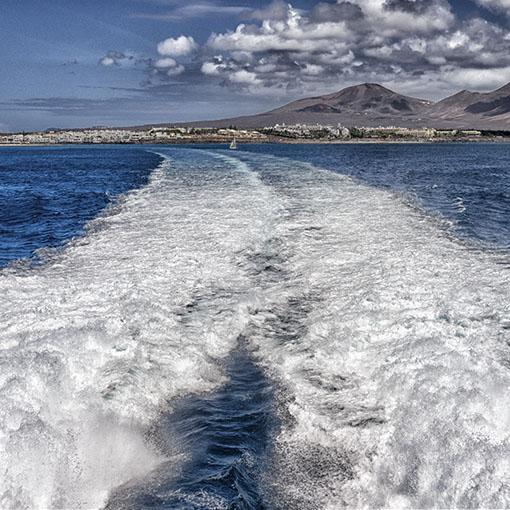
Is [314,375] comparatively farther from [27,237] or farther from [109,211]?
[109,211]

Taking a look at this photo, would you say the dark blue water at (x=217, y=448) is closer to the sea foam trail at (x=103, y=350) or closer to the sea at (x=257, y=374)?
the sea at (x=257, y=374)

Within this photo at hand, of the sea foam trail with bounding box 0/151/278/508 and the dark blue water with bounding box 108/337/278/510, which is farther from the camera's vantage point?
the sea foam trail with bounding box 0/151/278/508

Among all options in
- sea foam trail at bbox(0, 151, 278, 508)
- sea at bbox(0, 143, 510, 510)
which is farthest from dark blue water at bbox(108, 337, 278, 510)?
sea foam trail at bbox(0, 151, 278, 508)

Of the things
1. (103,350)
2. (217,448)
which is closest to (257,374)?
(217,448)

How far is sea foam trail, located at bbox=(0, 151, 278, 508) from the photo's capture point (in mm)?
5098

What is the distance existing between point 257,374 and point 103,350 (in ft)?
8.58

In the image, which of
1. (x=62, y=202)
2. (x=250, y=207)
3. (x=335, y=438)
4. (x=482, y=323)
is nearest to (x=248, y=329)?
(x=335, y=438)

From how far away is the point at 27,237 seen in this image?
18344mm

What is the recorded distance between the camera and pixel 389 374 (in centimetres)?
Result: 686

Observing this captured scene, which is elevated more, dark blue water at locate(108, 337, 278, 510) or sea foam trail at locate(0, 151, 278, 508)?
sea foam trail at locate(0, 151, 278, 508)

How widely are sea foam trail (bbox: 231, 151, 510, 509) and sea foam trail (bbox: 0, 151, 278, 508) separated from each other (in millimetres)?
1310

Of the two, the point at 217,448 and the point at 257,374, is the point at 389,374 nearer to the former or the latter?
the point at 257,374

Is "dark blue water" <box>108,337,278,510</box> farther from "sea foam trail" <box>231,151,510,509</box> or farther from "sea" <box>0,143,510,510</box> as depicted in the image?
"sea foam trail" <box>231,151,510,509</box>

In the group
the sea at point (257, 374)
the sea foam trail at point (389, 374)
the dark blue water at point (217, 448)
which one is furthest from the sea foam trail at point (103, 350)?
the sea foam trail at point (389, 374)
